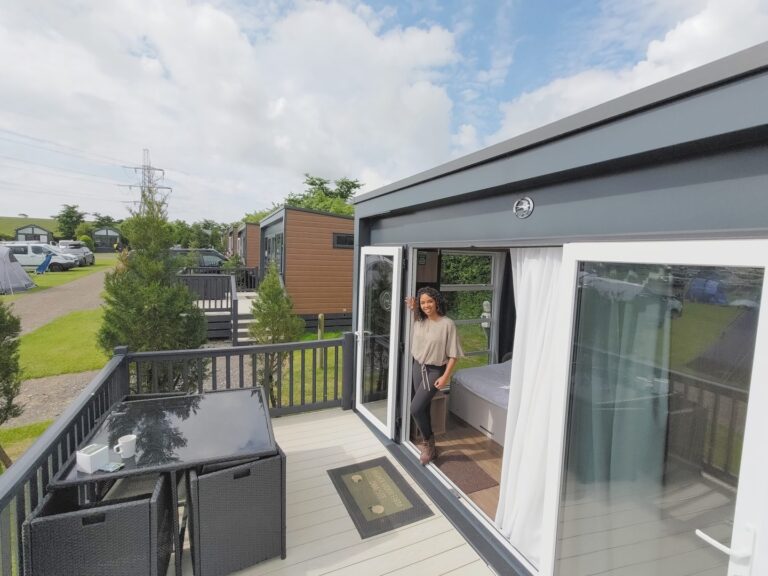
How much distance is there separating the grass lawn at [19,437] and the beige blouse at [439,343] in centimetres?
462

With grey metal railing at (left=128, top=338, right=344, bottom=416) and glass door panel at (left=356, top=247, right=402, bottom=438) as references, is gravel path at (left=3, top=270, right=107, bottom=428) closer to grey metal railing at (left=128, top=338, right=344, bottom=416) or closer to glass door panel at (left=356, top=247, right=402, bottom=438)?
grey metal railing at (left=128, top=338, right=344, bottom=416)

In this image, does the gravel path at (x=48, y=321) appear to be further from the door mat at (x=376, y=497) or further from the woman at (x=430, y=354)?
the woman at (x=430, y=354)

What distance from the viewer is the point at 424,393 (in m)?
3.00

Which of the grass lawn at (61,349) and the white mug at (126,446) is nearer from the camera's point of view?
the white mug at (126,446)

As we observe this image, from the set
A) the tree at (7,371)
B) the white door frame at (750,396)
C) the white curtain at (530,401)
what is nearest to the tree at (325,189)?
the tree at (7,371)

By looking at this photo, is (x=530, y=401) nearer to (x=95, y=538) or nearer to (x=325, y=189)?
(x=95, y=538)

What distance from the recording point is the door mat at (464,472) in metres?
2.83

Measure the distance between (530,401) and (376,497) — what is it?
1481mm

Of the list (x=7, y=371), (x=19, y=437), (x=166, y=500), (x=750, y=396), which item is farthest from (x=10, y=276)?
(x=750, y=396)

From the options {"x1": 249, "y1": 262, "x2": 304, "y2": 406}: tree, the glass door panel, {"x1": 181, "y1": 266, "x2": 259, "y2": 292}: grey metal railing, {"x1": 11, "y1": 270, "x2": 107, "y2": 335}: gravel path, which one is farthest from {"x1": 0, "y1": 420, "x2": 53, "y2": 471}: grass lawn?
{"x1": 181, "y1": 266, "x2": 259, "y2": 292}: grey metal railing

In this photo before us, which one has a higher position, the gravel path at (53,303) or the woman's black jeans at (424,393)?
the woman's black jeans at (424,393)

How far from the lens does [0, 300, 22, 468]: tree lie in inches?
137

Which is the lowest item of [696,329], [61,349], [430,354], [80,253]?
[61,349]

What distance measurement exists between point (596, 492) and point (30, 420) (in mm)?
6583
